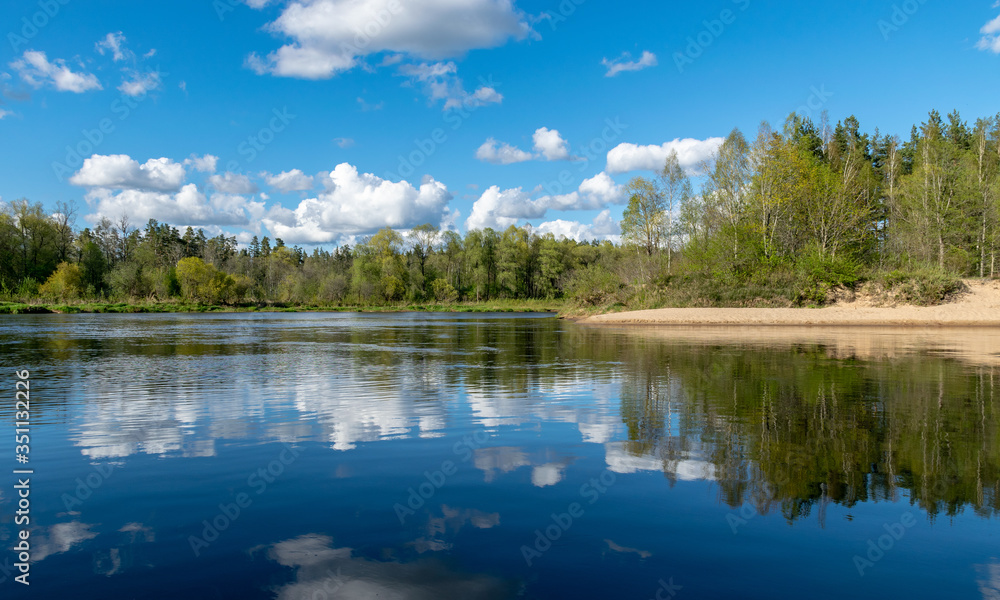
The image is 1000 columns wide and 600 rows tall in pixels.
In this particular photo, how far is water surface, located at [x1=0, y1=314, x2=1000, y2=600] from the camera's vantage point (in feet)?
12.9

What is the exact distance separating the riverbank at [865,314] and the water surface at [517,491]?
28595mm

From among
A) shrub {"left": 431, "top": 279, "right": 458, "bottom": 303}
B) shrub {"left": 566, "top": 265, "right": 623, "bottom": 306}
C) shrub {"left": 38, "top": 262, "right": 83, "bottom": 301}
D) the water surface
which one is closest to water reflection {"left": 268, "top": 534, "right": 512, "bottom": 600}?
the water surface

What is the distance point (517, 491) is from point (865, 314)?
40.7 meters

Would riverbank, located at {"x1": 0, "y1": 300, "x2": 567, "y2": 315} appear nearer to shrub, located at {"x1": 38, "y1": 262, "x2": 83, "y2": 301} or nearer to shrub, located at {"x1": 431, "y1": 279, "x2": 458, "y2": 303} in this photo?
shrub, located at {"x1": 38, "y1": 262, "x2": 83, "y2": 301}

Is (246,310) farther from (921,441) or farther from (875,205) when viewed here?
(921,441)

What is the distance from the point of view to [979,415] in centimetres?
878

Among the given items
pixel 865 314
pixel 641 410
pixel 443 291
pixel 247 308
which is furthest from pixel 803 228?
pixel 247 308

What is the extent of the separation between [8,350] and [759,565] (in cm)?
2742

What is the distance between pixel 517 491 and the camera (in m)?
5.67

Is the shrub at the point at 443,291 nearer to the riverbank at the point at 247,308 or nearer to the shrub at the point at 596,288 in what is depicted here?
the riverbank at the point at 247,308

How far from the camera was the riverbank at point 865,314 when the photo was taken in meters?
36.0

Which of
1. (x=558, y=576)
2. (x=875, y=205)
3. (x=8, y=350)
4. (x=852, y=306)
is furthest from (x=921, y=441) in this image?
(x=875, y=205)

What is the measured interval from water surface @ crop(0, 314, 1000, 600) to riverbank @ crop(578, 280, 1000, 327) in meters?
28.6

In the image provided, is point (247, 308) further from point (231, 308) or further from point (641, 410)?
point (641, 410)
